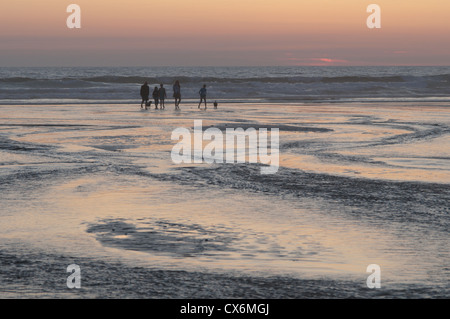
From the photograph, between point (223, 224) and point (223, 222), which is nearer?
point (223, 224)

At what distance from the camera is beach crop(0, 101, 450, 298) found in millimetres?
6938

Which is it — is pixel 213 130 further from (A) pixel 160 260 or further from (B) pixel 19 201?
(A) pixel 160 260

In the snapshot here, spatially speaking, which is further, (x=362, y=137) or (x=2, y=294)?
(x=362, y=137)

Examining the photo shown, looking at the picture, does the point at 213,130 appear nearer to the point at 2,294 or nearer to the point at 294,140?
the point at 294,140

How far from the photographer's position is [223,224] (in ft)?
31.3

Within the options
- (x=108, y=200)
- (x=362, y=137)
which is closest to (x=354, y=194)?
(x=108, y=200)

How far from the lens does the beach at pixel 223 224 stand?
6938 mm

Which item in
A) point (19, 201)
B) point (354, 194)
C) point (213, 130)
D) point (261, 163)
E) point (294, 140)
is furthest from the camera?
point (213, 130)

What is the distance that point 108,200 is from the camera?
1130 centimetres
